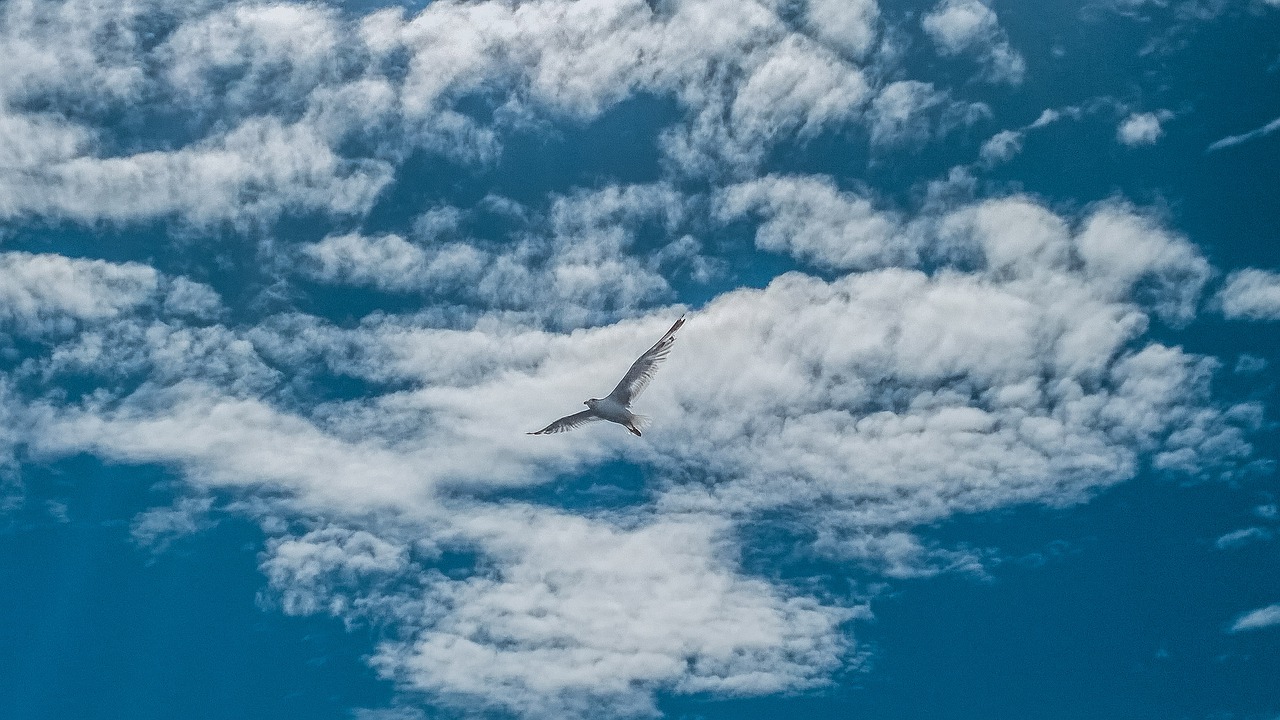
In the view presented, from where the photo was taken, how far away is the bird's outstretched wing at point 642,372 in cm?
4972

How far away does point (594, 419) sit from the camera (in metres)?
51.6

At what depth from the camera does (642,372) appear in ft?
164

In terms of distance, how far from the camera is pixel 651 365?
50125mm

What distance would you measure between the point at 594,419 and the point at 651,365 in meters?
3.67

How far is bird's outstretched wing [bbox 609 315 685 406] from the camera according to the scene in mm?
49719
